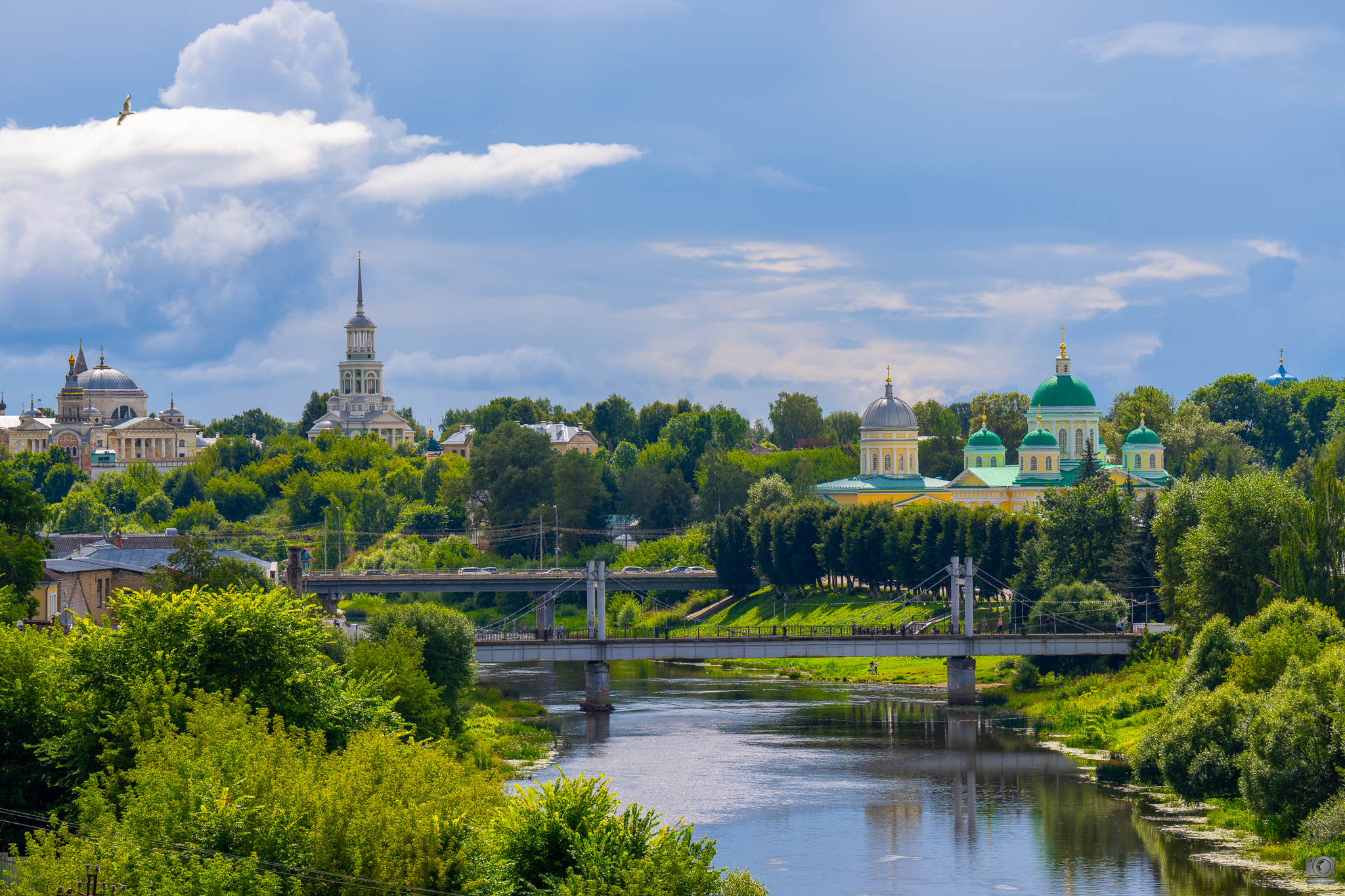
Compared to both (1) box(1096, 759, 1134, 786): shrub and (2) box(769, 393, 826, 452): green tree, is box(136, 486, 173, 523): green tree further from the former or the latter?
(1) box(1096, 759, 1134, 786): shrub

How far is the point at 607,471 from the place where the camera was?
154000 mm

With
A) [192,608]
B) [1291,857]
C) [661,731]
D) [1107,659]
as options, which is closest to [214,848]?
[192,608]

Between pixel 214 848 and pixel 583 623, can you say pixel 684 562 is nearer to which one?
pixel 583 623

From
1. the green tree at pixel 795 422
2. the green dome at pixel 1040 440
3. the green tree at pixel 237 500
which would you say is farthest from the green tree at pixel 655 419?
the green dome at pixel 1040 440

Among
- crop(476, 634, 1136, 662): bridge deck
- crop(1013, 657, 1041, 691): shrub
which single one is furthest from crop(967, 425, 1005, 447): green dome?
crop(476, 634, 1136, 662): bridge deck

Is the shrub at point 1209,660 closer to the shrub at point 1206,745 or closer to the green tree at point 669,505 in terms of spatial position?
the shrub at point 1206,745

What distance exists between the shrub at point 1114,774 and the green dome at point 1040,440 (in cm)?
6942

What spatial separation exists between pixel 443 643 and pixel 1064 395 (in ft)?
260

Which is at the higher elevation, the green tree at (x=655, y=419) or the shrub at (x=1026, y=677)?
the green tree at (x=655, y=419)

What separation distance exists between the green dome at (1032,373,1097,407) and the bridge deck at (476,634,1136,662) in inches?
2250

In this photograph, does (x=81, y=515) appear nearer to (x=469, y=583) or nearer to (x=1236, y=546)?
(x=469, y=583)

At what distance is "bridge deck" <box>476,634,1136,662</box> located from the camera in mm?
73438

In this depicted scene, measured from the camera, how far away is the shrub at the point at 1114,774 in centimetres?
5306

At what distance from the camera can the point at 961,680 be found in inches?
2938
